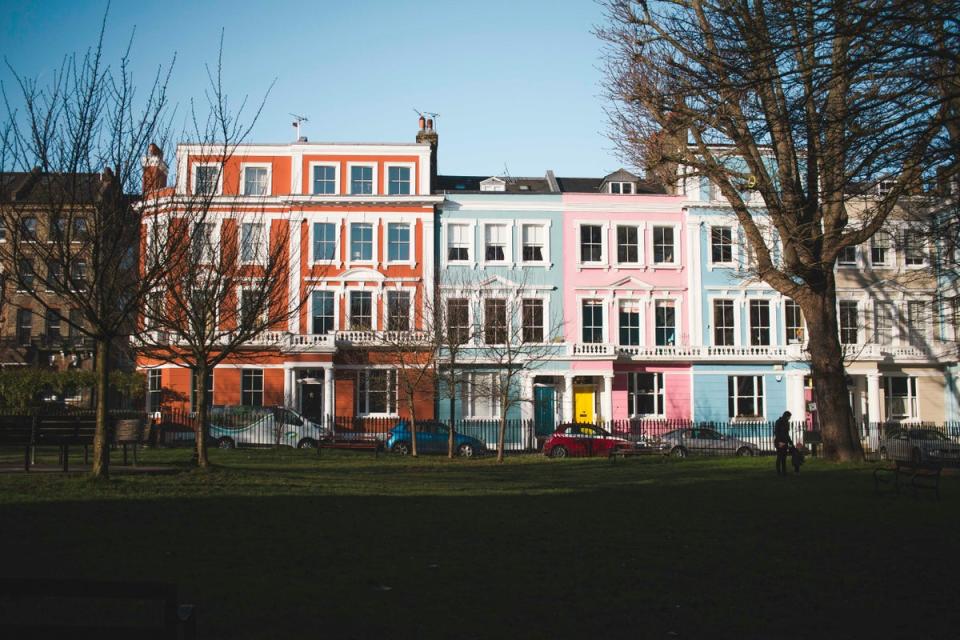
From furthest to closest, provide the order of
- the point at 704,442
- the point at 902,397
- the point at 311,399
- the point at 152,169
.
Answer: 1. the point at 902,397
2. the point at 311,399
3. the point at 704,442
4. the point at 152,169

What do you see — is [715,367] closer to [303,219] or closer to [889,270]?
[889,270]

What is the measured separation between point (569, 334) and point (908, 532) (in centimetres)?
3217

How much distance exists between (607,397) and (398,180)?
14714mm

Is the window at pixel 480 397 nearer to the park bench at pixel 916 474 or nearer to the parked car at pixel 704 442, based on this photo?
the parked car at pixel 704 442

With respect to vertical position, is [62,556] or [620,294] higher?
[620,294]

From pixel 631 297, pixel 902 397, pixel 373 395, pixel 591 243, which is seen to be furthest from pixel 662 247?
pixel 373 395

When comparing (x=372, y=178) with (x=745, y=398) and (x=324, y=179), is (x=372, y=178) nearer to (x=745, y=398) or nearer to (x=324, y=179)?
(x=324, y=179)

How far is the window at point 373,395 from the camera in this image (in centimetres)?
4096

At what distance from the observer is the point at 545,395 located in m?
43.8

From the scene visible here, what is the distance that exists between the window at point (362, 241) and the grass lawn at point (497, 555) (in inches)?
1087

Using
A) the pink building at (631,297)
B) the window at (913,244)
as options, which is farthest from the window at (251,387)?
the window at (913,244)

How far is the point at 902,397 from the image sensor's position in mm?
45594

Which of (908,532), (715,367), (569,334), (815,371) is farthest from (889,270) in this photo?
(908,532)

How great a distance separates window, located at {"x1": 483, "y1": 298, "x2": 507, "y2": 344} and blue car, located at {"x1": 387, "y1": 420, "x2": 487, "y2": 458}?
4.57 m
